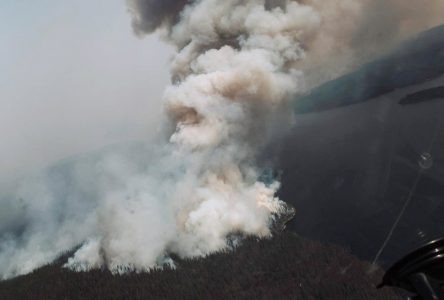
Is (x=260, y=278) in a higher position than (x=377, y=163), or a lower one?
lower

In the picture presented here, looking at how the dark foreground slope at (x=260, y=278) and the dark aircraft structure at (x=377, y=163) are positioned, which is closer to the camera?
the dark aircraft structure at (x=377, y=163)

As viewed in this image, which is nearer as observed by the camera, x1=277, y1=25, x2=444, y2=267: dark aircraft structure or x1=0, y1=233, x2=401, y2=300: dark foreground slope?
x1=277, y1=25, x2=444, y2=267: dark aircraft structure

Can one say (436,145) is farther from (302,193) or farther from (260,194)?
(302,193)

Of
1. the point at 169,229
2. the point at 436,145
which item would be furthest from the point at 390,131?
the point at 169,229

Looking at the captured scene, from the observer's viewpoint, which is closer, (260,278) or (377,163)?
(377,163)
